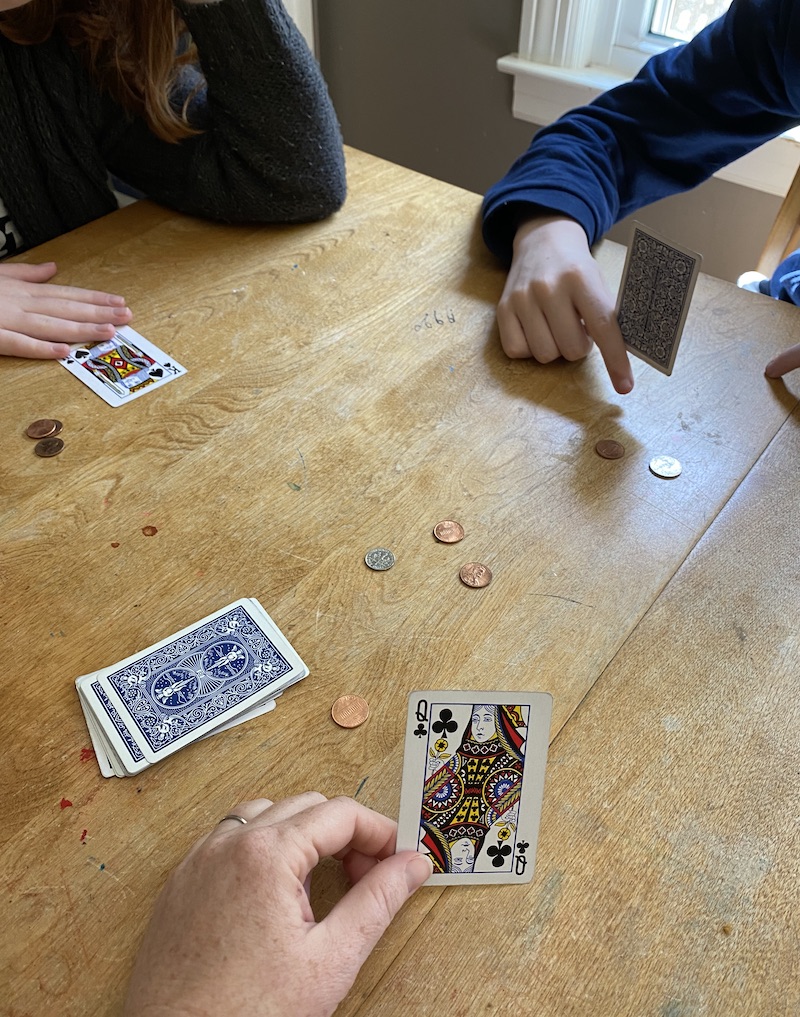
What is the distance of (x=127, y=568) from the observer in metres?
0.84

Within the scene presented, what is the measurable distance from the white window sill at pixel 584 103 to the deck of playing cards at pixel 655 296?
1.00 m

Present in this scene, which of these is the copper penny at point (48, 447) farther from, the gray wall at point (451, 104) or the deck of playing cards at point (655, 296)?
the gray wall at point (451, 104)

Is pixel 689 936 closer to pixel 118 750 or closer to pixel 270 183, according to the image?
pixel 118 750

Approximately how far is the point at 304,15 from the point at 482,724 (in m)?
2.21

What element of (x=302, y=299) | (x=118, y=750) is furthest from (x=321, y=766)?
(x=302, y=299)

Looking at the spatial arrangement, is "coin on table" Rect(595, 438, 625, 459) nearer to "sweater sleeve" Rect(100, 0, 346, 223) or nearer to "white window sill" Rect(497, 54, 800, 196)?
"sweater sleeve" Rect(100, 0, 346, 223)

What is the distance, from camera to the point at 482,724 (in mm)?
666

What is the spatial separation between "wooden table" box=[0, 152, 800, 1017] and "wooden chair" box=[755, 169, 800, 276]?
0.35 metres

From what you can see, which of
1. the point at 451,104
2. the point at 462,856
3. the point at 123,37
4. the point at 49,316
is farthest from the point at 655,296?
the point at 451,104

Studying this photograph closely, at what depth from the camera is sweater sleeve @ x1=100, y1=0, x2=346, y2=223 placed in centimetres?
125

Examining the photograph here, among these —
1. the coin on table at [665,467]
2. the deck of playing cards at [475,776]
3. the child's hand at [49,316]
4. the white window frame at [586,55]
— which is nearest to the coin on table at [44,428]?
the child's hand at [49,316]

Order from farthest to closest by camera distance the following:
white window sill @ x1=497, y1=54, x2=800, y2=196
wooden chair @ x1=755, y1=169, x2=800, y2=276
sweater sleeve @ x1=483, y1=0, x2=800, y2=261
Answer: white window sill @ x1=497, y1=54, x2=800, y2=196, wooden chair @ x1=755, y1=169, x2=800, y2=276, sweater sleeve @ x1=483, y1=0, x2=800, y2=261

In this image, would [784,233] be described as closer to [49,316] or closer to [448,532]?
[448,532]

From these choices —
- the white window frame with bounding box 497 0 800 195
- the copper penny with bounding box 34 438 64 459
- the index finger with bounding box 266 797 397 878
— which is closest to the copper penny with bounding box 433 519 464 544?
the index finger with bounding box 266 797 397 878
